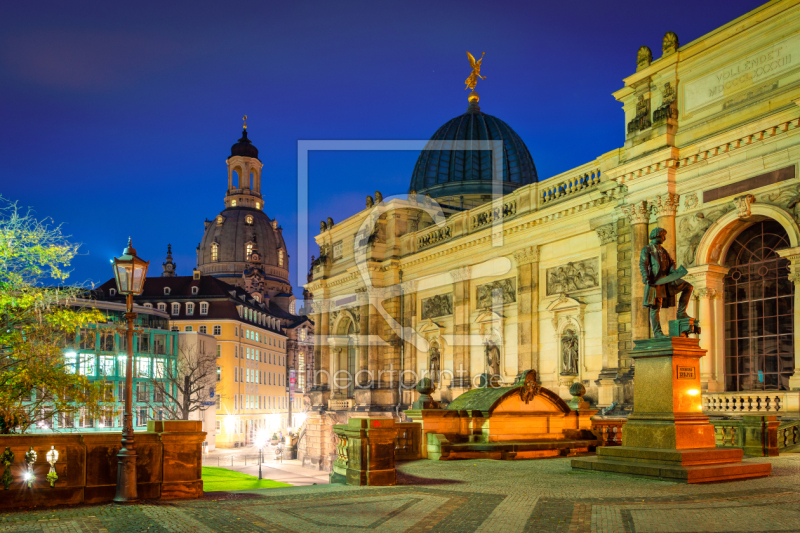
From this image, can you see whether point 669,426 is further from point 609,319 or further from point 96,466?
point 609,319

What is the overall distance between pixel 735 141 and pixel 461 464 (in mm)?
14967

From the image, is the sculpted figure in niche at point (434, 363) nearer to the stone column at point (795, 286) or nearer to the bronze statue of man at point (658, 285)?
the stone column at point (795, 286)

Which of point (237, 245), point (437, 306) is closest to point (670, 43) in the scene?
point (437, 306)

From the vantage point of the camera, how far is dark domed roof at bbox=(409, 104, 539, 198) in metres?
→ 57.1

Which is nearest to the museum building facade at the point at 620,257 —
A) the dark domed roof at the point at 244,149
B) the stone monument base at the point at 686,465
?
the stone monument base at the point at 686,465

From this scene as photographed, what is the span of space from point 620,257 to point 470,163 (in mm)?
29709

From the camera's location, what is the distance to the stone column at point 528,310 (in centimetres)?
3597

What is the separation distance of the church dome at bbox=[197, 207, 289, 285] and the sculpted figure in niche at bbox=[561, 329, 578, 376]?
426 feet

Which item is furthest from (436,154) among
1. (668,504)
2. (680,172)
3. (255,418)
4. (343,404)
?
(255,418)

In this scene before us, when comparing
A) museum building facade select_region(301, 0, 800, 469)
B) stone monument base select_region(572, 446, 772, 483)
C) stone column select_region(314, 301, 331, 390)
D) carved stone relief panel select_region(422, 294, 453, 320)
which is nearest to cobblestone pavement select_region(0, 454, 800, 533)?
stone monument base select_region(572, 446, 772, 483)

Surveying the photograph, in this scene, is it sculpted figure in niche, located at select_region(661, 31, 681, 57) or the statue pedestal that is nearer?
the statue pedestal

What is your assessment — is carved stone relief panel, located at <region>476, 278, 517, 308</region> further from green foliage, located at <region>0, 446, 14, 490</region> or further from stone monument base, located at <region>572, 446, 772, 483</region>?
green foliage, located at <region>0, 446, 14, 490</region>

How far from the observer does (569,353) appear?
33969mm

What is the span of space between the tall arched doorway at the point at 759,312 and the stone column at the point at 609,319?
4.67 metres
